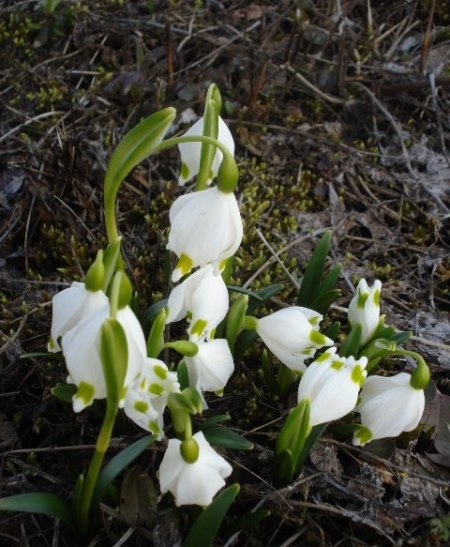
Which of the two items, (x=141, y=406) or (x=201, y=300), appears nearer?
(x=141, y=406)

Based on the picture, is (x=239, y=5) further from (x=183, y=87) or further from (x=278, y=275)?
(x=278, y=275)

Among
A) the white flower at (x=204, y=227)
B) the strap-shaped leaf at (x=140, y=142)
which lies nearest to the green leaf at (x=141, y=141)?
the strap-shaped leaf at (x=140, y=142)

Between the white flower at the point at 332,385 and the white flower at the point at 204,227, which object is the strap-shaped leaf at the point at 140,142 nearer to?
the white flower at the point at 204,227

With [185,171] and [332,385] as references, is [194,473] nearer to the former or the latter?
[332,385]

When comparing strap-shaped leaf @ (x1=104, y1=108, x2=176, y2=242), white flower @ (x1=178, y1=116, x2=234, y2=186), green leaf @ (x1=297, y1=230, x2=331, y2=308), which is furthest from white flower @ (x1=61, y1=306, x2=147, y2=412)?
green leaf @ (x1=297, y1=230, x2=331, y2=308)

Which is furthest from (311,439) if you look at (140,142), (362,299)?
(140,142)

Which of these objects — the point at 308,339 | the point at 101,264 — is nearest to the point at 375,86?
the point at 308,339
